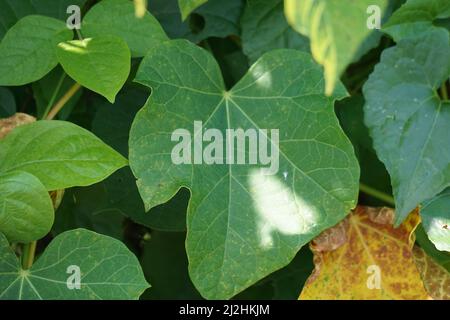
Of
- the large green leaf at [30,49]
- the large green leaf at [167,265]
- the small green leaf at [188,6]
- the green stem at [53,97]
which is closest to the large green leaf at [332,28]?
the small green leaf at [188,6]

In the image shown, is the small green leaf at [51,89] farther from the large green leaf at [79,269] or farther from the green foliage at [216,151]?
the large green leaf at [79,269]

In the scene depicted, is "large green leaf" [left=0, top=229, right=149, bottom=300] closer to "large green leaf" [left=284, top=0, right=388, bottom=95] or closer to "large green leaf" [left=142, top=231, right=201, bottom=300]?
"large green leaf" [left=284, top=0, right=388, bottom=95]

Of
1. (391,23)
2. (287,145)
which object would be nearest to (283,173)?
(287,145)

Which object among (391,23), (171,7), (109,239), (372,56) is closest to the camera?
(109,239)

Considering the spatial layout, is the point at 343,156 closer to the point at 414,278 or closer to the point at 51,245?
the point at 414,278

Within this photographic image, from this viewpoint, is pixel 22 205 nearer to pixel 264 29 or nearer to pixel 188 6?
pixel 188 6

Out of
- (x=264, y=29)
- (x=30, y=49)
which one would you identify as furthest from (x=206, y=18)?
(x=30, y=49)
